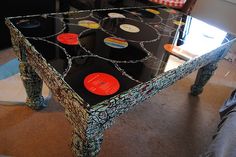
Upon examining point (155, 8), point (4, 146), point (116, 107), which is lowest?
point (4, 146)

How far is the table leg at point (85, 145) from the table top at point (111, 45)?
0.50ft

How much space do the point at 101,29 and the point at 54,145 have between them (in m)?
0.59

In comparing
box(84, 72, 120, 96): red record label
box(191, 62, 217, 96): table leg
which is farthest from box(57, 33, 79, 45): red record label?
box(191, 62, 217, 96): table leg

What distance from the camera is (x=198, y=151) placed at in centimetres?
108

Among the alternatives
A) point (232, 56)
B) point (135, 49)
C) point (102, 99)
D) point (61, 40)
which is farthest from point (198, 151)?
point (232, 56)

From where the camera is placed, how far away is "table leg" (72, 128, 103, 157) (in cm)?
66

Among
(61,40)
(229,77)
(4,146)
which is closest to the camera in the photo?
(61,40)

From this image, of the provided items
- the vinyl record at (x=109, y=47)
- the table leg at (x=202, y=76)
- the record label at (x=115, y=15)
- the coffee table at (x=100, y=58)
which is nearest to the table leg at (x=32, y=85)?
the coffee table at (x=100, y=58)

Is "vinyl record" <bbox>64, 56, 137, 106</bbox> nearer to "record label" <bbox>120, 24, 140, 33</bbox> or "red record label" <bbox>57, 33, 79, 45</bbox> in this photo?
"red record label" <bbox>57, 33, 79, 45</bbox>

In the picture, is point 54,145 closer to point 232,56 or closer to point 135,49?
point 135,49

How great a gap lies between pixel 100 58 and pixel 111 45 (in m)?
0.12

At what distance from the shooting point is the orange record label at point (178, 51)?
89 centimetres

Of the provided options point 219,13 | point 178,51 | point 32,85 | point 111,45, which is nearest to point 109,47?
point 111,45

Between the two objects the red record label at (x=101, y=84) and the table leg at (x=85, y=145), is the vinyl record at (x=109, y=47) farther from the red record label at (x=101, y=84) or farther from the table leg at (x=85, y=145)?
the table leg at (x=85, y=145)
